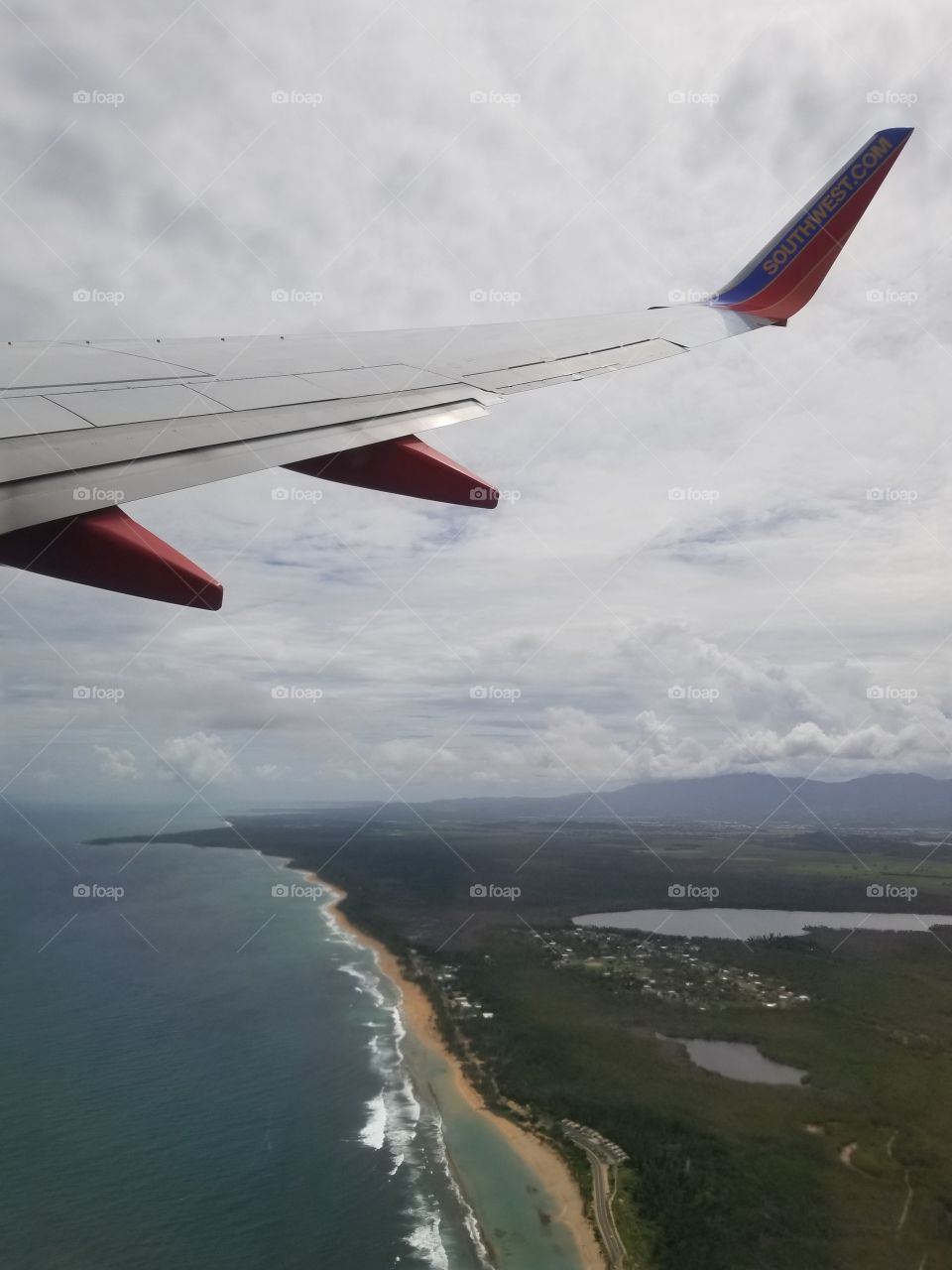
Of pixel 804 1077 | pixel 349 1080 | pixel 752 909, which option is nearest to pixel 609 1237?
pixel 804 1077

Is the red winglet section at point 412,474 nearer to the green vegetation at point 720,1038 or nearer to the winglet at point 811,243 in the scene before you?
the winglet at point 811,243

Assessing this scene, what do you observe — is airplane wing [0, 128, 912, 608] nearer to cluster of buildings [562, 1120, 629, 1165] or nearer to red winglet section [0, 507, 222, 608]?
red winglet section [0, 507, 222, 608]

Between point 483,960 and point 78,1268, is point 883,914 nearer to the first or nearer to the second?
point 483,960

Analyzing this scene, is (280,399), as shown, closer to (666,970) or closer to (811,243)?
(811,243)

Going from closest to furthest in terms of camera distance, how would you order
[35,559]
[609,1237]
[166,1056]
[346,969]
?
[35,559], [609,1237], [166,1056], [346,969]

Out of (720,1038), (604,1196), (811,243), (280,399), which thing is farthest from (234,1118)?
(811,243)

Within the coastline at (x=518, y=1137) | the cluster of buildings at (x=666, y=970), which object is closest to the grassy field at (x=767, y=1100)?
the cluster of buildings at (x=666, y=970)
